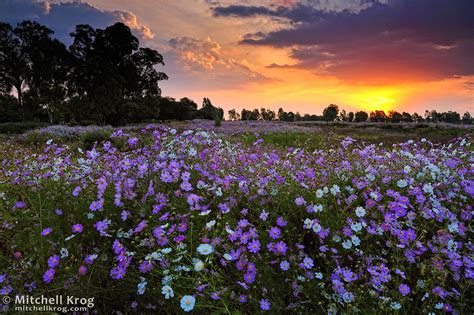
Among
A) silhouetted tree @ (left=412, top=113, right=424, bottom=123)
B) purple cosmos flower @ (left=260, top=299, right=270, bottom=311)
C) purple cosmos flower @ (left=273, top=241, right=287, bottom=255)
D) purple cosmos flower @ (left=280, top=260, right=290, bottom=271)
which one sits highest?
silhouetted tree @ (left=412, top=113, right=424, bottom=123)

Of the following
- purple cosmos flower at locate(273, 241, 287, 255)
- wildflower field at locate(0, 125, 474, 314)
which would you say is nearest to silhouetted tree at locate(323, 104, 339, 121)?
wildflower field at locate(0, 125, 474, 314)

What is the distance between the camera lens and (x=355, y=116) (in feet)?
292

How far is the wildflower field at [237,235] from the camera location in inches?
97.1

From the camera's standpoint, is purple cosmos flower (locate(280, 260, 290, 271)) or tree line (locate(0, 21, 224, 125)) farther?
tree line (locate(0, 21, 224, 125))

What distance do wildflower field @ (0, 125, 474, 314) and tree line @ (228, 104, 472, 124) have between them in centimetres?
6345

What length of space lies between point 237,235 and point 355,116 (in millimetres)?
92396

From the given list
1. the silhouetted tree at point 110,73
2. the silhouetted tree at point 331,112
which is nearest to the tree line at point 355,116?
the silhouetted tree at point 331,112

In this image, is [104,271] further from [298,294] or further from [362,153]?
[362,153]

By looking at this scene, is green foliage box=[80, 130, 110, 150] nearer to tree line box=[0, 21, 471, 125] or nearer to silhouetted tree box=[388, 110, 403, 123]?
tree line box=[0, 21, 471, 125]

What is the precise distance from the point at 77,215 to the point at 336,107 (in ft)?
284

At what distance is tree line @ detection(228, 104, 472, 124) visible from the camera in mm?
67375

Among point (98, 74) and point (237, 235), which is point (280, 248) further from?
point (98, 74)

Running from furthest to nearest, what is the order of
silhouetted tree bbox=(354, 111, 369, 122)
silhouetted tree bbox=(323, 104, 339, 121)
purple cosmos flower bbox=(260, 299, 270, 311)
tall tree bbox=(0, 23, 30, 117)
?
silhouetted tree bbox=(354, 111, 369, 122) < silhouetted tree bbox=(323, 104, 339, 121) < tall tree bbox=(0, 23, 30, 117) < purple cosmos flower bbox=(260, 299, 270, 311)

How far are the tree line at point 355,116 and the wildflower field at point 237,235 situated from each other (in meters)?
63.4
